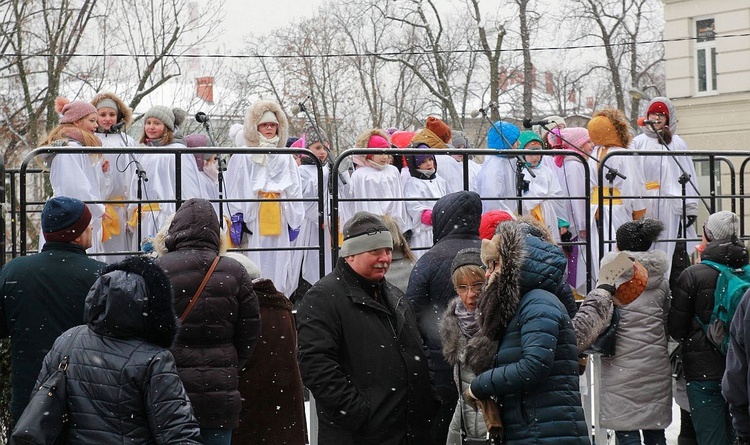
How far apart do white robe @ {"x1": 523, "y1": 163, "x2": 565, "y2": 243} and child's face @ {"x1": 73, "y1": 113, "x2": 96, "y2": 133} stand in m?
3.96

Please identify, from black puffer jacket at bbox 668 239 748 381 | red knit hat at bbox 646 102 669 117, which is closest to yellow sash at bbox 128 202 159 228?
black puffer jacket at bbox 668 239 748 381

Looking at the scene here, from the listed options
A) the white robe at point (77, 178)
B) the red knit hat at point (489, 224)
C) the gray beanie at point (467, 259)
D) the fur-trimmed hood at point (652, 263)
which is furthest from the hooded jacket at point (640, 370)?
the white robe at point (77, 178)

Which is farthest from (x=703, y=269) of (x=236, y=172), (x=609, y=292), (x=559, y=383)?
(x=236, y=172)

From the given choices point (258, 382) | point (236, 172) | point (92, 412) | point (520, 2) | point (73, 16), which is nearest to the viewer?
point (92, 412)

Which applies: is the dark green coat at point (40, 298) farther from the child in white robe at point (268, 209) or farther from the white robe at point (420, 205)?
the white robe at point (420, 205)

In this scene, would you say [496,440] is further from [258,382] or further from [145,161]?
[145,161]

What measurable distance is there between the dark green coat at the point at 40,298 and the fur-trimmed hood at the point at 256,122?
13.4ft

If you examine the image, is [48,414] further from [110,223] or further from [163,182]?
[163,182]

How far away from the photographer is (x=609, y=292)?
277 inches

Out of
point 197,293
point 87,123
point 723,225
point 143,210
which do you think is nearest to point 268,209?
point 143,210

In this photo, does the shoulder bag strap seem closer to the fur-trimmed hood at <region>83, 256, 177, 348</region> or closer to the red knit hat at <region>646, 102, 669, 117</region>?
the fur-trimmed hood at <region>83, 256, 177, 348</region>

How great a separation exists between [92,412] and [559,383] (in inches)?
83.6

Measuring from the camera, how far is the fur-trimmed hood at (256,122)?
32.1 ft

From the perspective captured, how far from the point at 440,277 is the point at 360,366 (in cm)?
113
